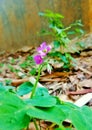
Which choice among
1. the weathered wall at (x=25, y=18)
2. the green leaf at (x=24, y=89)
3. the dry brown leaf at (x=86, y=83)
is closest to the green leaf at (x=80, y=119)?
the green leaf at (x=24, y=89)

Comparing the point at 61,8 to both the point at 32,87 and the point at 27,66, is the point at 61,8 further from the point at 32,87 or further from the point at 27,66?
the point at 32,87

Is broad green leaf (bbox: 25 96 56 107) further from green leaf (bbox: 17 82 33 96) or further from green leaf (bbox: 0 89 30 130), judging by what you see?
green leaf (bbox: 17 82 33 96)

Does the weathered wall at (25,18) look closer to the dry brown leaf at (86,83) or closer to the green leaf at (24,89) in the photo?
the dry brown leaf at (86,83)

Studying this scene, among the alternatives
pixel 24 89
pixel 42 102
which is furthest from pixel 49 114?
pixel 24 89

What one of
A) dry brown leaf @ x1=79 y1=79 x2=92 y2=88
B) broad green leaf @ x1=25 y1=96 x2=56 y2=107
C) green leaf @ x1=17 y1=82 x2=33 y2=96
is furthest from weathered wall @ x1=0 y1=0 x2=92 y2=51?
broad green leaf @ x1=25 y1=96 x2=56 y2=107

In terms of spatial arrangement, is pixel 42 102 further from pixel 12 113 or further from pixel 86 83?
pixel 86 83
